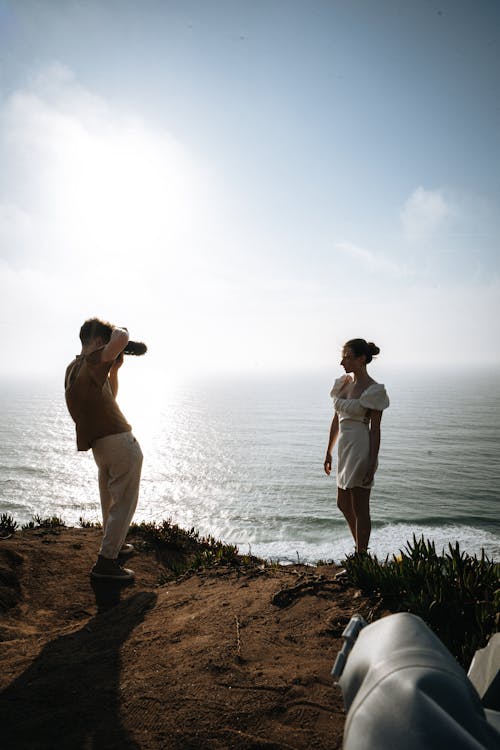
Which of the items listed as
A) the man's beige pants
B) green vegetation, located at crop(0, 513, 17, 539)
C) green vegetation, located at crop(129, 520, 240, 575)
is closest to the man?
the man's beige pants

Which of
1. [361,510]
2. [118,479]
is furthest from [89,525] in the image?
[361,510]

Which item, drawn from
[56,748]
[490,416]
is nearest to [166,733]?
[56,748]

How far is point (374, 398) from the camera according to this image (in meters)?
4.51

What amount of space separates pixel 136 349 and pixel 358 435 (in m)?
2.75

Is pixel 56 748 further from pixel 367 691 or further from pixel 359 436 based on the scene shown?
pixel 359 436

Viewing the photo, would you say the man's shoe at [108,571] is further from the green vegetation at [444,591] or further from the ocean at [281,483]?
the ocean at [281,483]

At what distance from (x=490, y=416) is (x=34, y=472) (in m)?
63.5

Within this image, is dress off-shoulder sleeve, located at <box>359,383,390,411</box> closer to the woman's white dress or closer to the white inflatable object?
the woman's white dress

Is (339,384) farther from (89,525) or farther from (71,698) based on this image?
(89,525)

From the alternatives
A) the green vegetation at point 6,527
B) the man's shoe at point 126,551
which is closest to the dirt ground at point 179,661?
the man's shoe at point 126,551

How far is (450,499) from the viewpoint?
96.0 feet

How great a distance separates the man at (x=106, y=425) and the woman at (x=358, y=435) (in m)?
2.37

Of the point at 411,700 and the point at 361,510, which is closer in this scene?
the point at 411,700

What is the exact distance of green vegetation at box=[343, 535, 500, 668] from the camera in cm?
268
